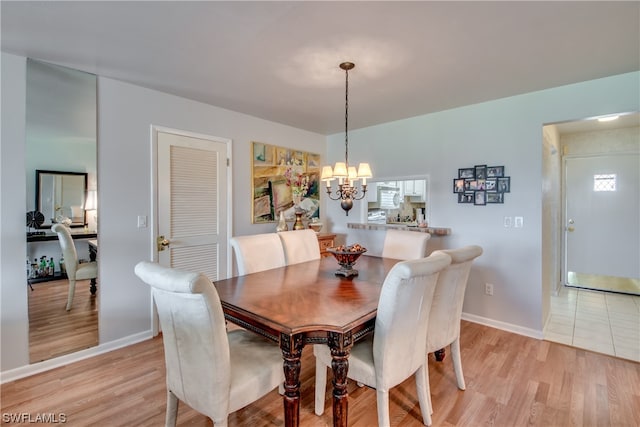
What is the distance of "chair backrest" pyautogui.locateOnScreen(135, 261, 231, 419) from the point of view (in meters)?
1.25

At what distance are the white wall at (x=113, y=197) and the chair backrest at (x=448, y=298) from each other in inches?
101

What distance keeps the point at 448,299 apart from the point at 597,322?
103 inches

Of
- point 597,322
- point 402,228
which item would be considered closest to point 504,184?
point 402,228

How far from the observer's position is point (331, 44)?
205 centimetres

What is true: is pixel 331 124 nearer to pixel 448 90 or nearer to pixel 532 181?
pixel 448 90

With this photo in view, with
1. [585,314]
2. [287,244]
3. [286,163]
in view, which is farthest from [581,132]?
[287,244]

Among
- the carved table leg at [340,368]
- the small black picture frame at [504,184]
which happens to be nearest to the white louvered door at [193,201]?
the carved table leg at [340,368]

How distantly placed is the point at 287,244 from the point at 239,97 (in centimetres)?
158

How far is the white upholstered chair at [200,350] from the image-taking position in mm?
1257

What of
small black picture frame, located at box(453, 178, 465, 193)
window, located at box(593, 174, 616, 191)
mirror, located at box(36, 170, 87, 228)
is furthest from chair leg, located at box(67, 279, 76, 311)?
window, located at box(593, 174, 616, 191)

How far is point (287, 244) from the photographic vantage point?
9.23ft

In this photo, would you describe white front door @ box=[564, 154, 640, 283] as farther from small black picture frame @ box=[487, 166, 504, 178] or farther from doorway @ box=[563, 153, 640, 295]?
small black picture frame @ box=[487, 166, 504, 178]

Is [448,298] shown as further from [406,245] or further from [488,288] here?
[488,288]

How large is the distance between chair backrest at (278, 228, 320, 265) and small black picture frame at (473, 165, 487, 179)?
1918 mm
